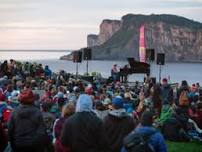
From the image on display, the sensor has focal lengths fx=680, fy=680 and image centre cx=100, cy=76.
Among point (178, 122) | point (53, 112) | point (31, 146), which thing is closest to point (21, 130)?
point (31, 146)

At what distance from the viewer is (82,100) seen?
8617 millimetres

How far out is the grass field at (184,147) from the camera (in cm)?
1351

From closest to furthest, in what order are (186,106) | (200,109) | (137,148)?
(137,148)
(186,106)
(200,109)

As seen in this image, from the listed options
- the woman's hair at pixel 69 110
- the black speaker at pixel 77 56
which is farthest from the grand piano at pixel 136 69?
the woman's hair at pixel 69 110

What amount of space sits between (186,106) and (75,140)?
18.5 ft

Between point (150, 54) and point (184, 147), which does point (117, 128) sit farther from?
point (150, 54)

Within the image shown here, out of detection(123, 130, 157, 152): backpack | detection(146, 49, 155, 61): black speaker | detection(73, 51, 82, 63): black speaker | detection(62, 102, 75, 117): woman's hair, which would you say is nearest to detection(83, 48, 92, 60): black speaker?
detection(73, 51, 82, 63): black speaker

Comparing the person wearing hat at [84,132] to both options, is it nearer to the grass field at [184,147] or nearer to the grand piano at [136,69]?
the grass field at [184,147]

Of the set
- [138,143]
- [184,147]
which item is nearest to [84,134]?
[138,143]

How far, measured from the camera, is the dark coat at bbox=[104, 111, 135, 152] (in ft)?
29.5

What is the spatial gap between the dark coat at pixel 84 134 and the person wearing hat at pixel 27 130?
0.66 metres

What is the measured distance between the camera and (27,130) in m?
9.09

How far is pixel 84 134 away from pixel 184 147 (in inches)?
221

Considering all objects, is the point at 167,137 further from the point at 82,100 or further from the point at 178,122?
the point at 82,100
